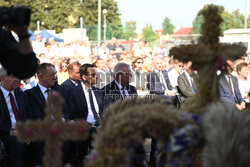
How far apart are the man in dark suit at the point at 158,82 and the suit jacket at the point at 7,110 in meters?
5.28

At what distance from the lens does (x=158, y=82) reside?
37.8 feet

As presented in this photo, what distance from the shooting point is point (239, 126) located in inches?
83.3

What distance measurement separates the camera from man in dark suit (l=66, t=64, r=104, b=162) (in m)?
7.41

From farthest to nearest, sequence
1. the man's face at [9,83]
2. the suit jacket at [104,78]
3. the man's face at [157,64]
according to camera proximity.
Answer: the man's face at [157,64], the suit jacket at [104,78], the man's face at [9,83]

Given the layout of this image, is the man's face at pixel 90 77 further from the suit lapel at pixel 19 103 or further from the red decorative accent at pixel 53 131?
the red decorative accent at pixel 53 131

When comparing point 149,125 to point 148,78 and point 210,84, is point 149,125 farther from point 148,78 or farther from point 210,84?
point 148,78

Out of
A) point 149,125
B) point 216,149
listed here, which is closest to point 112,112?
point 149,125

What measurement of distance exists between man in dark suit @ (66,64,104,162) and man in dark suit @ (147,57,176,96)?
3.83 meters

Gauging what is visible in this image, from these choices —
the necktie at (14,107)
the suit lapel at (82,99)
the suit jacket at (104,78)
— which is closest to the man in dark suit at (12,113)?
the necktie at (14,107)

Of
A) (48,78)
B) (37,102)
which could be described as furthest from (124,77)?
(37,102)

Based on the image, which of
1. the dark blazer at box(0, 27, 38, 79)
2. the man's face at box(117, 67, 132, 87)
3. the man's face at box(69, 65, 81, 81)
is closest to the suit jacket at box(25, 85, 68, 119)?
the man's face at box(117, 67, 132, 87)

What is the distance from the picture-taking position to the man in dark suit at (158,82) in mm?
11297

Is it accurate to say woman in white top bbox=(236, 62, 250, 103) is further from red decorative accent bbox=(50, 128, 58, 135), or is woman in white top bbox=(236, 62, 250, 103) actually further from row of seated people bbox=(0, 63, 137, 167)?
red decorative accent bbox=(50, 128, 58, 135)

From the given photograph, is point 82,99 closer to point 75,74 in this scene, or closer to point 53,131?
point 75,74
